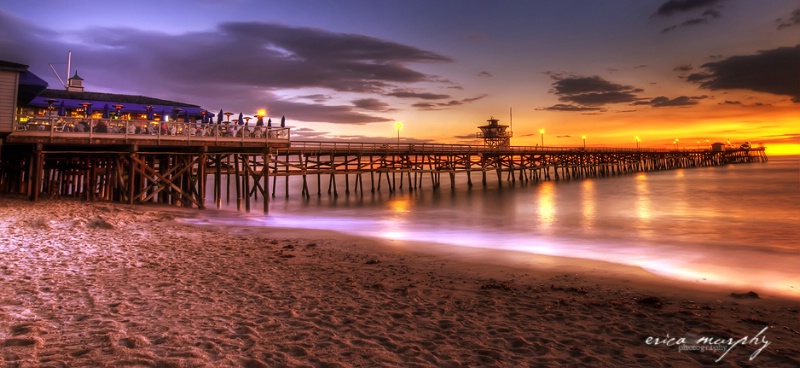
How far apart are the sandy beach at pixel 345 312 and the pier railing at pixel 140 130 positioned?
25.1 feet

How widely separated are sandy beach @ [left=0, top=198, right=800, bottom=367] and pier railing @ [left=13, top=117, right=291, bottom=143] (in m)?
7.66

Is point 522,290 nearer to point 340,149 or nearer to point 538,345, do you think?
point 538,345

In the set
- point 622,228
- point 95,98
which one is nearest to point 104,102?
point 95,98

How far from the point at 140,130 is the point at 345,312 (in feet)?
54.6

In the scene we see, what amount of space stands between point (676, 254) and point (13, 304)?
15805 millimetres

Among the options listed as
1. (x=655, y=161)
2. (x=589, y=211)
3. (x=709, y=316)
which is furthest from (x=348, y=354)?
(x=655, y=161)

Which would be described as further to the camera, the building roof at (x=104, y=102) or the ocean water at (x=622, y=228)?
the building roof at (x=104, y=102)

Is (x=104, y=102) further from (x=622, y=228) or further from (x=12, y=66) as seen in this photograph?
(x=622, y=228)

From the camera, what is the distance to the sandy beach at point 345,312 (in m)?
4.50

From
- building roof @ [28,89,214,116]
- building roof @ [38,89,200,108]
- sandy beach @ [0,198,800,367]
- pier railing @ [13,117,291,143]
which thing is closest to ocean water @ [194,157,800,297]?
sandy beach @ [0,198,800,367]

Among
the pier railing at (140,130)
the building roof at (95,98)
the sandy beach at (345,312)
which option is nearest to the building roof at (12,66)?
the pier railing at (140,130)

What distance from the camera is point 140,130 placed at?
18.3 metres

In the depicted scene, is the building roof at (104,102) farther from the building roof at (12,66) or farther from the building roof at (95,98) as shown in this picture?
the building roof at (12,66)

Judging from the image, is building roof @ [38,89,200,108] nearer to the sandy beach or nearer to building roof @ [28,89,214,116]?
building roof @ [28,89,214,116]
